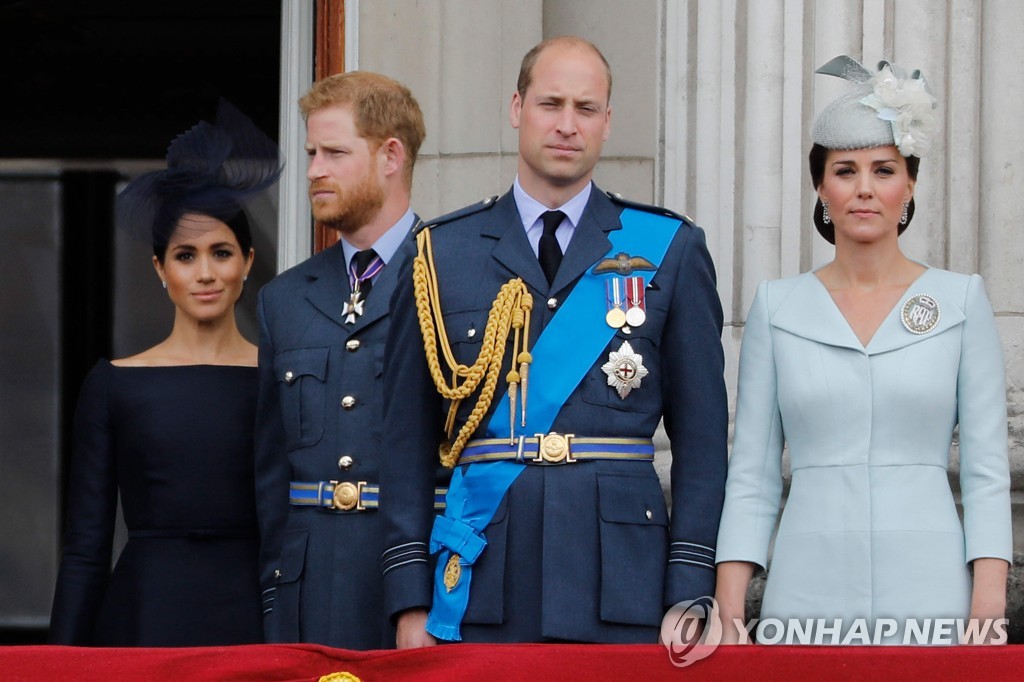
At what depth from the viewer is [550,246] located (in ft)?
13.3

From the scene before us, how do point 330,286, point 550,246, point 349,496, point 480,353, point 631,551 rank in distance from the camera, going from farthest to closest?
point 330,286, point 349,496, point 550,246, point 480,353, point 631,551

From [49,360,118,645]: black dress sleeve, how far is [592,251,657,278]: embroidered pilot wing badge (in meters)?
1.35

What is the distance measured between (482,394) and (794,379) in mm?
583

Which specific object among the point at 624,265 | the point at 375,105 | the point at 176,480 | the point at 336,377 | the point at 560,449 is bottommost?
the point at 176,480

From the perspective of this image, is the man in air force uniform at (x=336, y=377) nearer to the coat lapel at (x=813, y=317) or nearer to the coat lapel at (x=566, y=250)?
the coat lapel at (x=566, y=250)

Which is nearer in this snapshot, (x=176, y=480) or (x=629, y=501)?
(x=629, y=501)

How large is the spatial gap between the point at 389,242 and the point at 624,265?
88 centimetres

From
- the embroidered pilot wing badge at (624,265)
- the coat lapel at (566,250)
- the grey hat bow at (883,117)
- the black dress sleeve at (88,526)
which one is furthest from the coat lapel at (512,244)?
the black dress sleeve at (88,526)

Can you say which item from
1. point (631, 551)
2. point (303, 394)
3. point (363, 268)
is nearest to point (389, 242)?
point (363, 268)

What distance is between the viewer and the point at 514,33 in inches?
232

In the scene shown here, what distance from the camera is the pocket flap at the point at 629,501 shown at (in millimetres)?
3830

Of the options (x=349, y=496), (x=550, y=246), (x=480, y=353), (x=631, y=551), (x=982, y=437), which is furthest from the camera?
(x=349, y=496)

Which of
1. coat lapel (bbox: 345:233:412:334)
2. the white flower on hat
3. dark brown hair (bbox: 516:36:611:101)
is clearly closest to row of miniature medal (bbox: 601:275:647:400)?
dark brown hair (bbox: 516:36:611:101)

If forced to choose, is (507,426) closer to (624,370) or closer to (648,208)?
(624,370)
